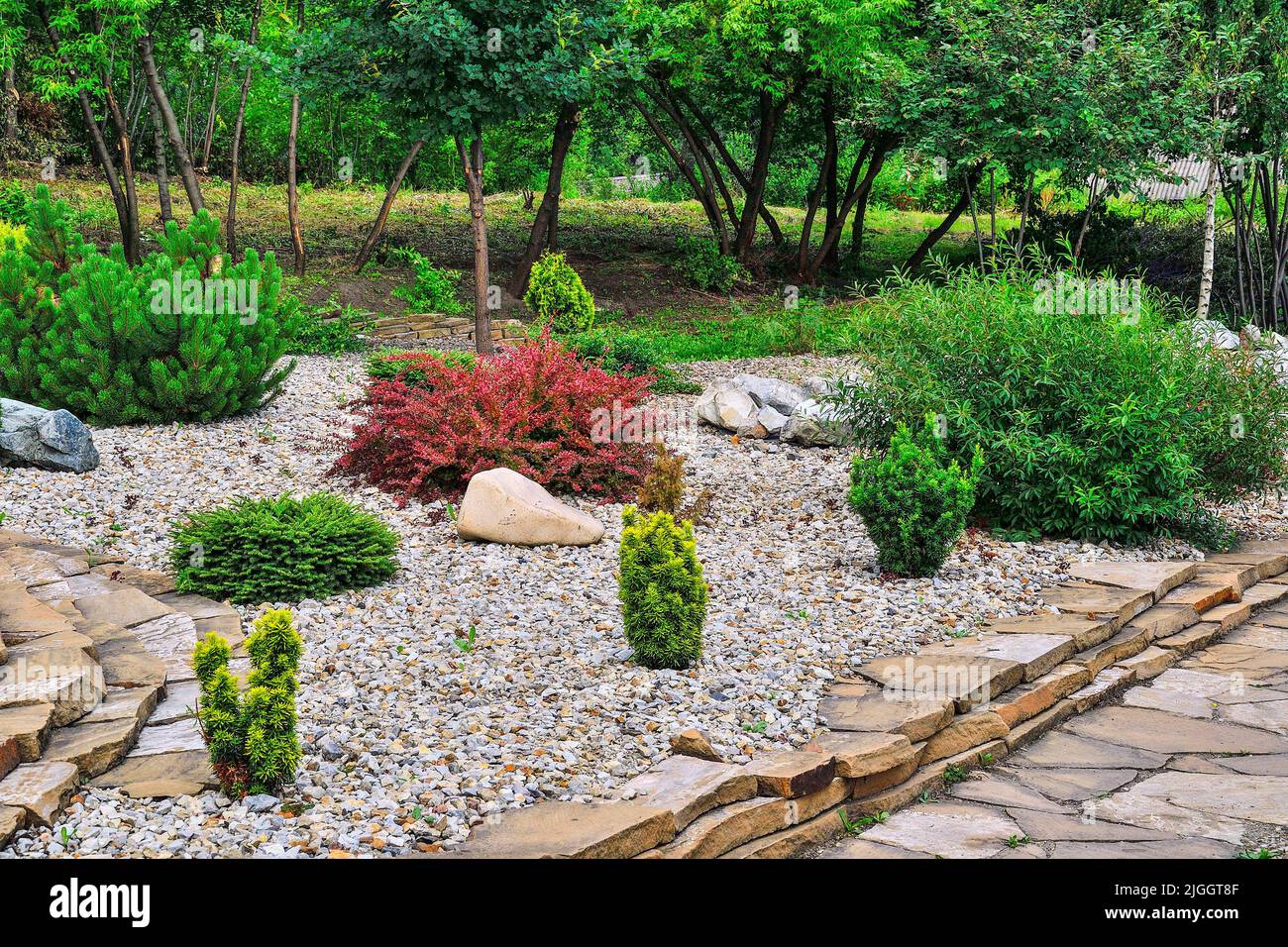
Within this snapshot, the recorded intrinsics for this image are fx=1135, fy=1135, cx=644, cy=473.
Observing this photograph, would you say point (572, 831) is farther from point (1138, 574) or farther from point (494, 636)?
point (1138, 574)

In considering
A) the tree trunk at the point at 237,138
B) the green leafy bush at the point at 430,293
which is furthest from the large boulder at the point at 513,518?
the tree trunk at the point at 237,138

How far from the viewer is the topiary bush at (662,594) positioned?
14.7 feet

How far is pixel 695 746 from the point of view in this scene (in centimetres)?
380

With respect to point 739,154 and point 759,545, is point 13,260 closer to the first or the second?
point 759,545

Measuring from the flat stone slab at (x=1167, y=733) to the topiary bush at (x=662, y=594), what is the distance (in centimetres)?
167

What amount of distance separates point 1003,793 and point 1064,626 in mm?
1468

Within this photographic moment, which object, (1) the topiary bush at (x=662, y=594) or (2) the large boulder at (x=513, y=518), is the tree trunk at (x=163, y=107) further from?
(1) the topiary bush at (x=662, y=594)

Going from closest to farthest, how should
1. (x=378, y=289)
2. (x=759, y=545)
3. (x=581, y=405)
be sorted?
(x=759, y=545)
(x=581, y=405)
(x=378, y=289)

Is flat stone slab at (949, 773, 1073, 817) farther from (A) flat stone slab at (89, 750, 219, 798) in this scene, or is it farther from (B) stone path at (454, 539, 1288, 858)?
(A) flat stone slab at (89, 750, 219, 798)

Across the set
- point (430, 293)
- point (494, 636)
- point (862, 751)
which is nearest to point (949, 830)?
point (862, 751)

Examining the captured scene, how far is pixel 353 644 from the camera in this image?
4.73 m

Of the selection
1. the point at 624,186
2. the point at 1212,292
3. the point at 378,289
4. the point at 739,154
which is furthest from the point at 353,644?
the point at 624,186

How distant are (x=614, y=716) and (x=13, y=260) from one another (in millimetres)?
6518
